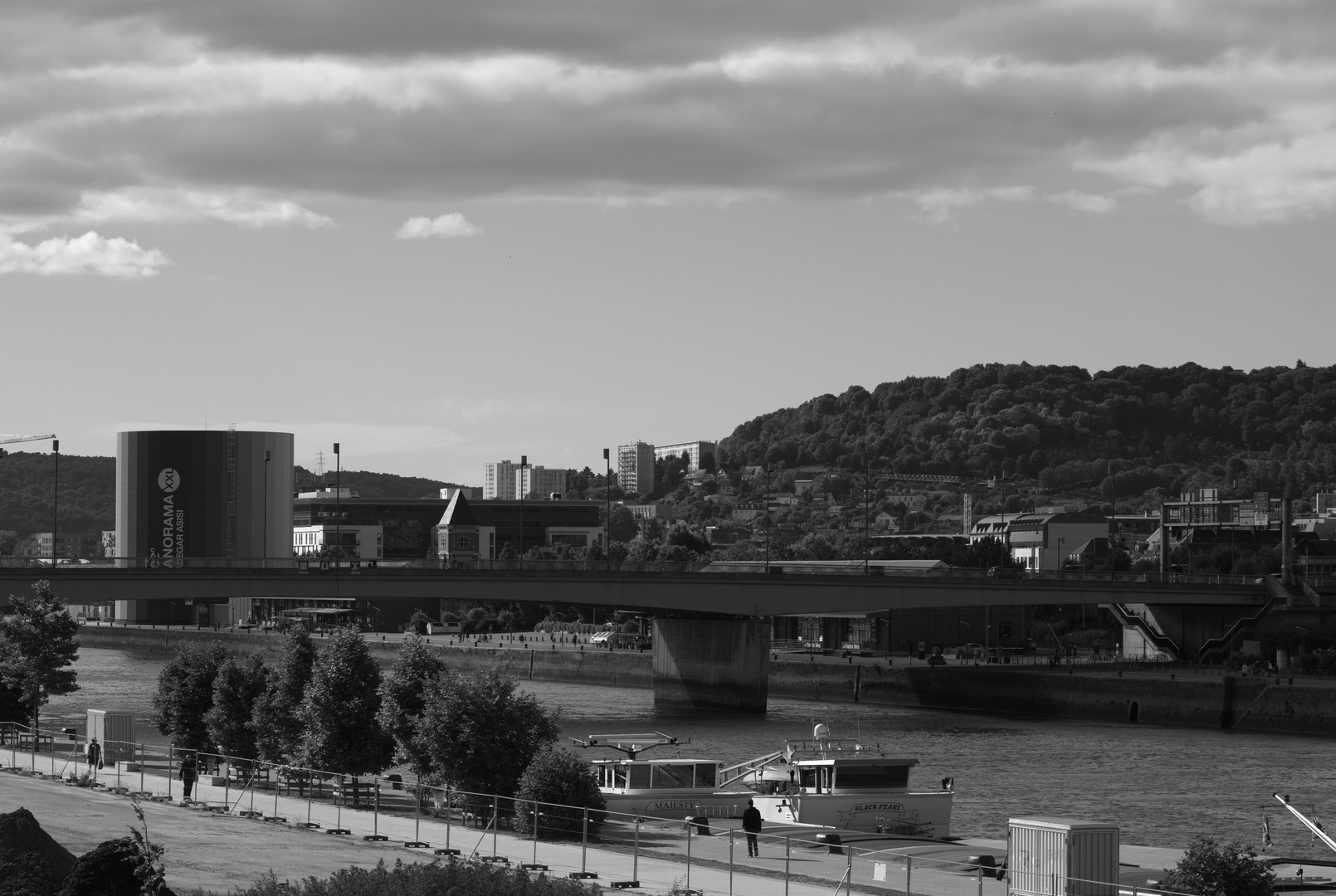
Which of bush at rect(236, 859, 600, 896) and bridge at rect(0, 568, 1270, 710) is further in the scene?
bridge at rect(0, 568, 1270, 710)

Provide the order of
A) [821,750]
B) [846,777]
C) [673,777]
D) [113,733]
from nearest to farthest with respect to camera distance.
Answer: [846,777]
[673,777]
[821,750]
[113,733]

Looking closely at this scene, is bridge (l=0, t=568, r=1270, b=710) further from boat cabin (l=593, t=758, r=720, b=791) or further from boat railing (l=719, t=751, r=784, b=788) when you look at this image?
boat cabin (l=593, t=758, r=720, b=791)

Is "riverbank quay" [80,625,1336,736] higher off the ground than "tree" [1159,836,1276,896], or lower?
lower

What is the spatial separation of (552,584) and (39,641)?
33961 mm

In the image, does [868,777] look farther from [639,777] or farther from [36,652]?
[36,652]

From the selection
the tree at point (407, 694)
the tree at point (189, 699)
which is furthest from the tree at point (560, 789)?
the tree at point (189, 699)

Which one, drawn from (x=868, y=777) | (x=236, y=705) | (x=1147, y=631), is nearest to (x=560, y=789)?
(x=868, y=777)

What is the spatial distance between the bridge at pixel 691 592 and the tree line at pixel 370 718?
23.9m

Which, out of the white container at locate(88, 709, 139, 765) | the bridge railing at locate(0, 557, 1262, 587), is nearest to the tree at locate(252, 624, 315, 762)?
the white container at locate(88, 709, 139, 765)

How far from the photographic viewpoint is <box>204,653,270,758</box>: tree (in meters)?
65.6

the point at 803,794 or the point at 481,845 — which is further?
the point at 803,794

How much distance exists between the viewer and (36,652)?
78.9 m

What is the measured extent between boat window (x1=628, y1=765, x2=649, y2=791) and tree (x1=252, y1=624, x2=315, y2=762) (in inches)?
454

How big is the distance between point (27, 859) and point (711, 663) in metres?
85.3
